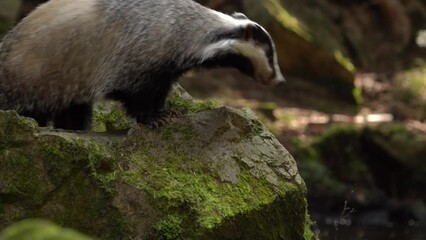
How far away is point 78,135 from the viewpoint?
18.3 feet

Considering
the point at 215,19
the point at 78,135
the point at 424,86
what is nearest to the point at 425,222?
the point at 424,86

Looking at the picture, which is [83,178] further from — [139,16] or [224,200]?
[139,16]

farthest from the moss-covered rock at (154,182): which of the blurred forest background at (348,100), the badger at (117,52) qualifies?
the blurred forest background at (348,100)

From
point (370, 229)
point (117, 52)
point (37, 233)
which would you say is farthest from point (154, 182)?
→ point (370, 229)

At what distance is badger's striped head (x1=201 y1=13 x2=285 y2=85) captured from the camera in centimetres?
607

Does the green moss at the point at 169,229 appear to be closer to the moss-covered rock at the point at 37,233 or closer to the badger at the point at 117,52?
the badger at the point at 117,52

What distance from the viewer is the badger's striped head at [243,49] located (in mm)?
6070

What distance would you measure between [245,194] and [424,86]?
1291 cm

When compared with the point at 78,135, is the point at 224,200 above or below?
Result: below

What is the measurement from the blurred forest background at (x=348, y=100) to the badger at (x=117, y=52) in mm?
2474

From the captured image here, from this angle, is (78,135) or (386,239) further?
(386,239)

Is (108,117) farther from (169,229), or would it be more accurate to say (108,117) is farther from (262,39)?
(169,229)

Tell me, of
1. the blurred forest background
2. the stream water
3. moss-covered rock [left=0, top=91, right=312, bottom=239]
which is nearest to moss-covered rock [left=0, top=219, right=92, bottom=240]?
moss-covered rock [left=0, top=91, right=312, bottom=239]

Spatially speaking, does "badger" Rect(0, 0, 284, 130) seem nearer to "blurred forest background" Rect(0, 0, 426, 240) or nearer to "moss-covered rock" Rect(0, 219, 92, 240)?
"blurred forest background" Rect(0, 0, 426, 240)
